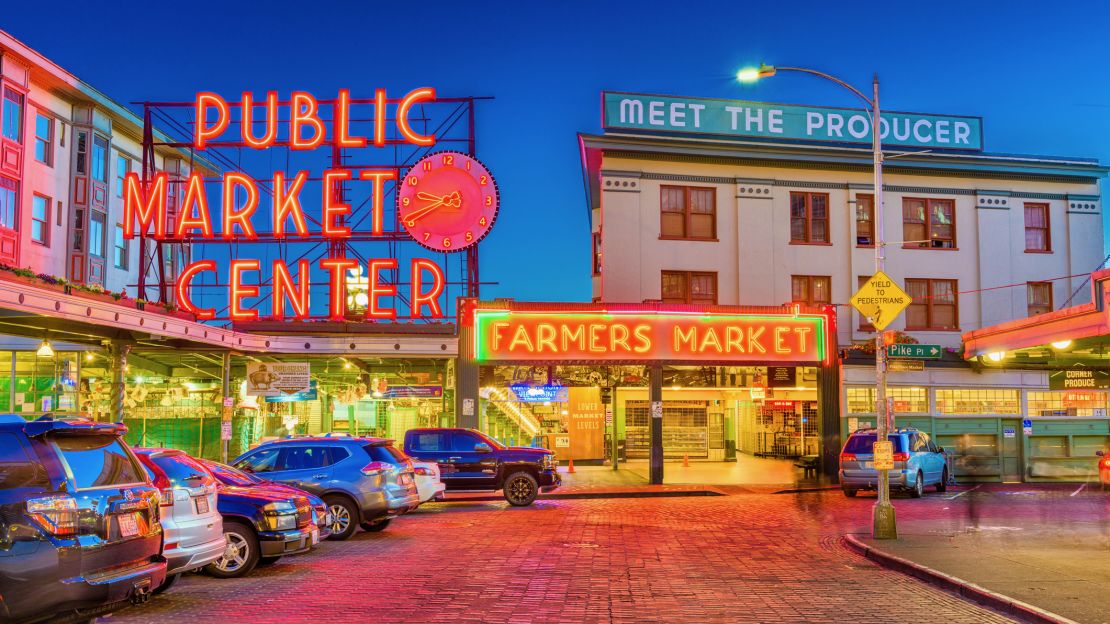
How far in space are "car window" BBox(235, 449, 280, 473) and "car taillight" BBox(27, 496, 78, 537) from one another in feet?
31.4

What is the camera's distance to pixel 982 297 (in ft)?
113

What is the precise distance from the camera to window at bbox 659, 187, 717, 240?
33.5 meters

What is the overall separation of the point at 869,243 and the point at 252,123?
72.7 ft

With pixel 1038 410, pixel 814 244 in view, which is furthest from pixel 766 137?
pixel 1038 410

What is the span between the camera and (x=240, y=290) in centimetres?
3397

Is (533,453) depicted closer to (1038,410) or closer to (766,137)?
(766,137)

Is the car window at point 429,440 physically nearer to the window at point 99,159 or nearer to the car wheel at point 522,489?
the car wheel at point 522,489

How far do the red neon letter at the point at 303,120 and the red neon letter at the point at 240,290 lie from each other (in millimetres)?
4919

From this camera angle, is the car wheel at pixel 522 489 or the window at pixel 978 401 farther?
the window at pixel 978 401

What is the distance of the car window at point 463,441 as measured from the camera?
23.5 meters

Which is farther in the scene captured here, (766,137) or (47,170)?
(47,170)

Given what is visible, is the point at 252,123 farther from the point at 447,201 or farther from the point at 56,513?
the point at 56,513

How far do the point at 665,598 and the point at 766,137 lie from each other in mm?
25908

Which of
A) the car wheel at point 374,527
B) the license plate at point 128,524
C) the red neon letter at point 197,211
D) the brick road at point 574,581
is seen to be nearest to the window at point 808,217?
the brick road at point 574,581
